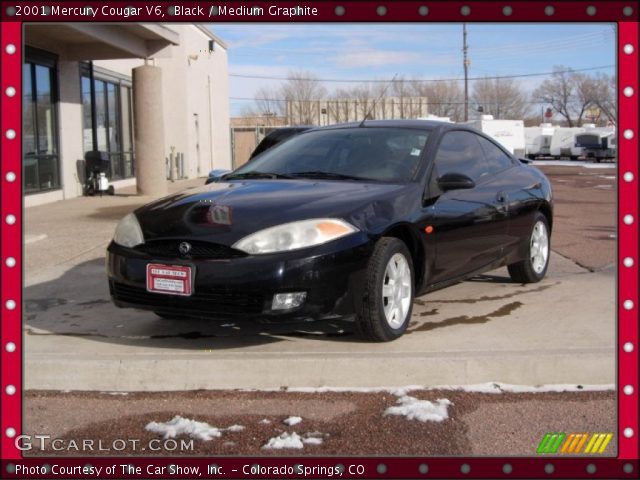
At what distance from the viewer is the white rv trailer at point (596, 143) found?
151ft

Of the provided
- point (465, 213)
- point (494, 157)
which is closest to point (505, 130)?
point (494, 157)

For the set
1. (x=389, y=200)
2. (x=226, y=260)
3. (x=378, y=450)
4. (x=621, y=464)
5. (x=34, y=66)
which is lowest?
(x=378, y=450)

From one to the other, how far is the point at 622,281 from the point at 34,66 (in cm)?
1494

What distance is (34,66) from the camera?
14.9 m

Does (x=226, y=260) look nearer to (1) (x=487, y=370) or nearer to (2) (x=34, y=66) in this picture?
(1) (x=487, y=370)

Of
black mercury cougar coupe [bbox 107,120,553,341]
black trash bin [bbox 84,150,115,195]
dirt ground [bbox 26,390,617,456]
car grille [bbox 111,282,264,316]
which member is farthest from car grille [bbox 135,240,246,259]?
black trash bin [bbox 84,150,115,195]

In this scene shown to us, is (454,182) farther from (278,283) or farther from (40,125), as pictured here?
(40,125)

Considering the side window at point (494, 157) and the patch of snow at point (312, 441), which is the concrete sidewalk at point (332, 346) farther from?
the side window at point (494, 157)

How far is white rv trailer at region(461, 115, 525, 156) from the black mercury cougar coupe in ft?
107

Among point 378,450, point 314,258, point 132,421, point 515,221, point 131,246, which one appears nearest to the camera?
point 378,450

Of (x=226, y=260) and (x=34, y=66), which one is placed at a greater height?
(x=34, y=66)

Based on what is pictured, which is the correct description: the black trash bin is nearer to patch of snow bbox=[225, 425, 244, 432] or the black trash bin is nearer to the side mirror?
the side mirror

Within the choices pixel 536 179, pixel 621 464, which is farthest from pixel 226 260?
pixel 536 179

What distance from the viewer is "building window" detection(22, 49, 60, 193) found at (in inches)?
575
